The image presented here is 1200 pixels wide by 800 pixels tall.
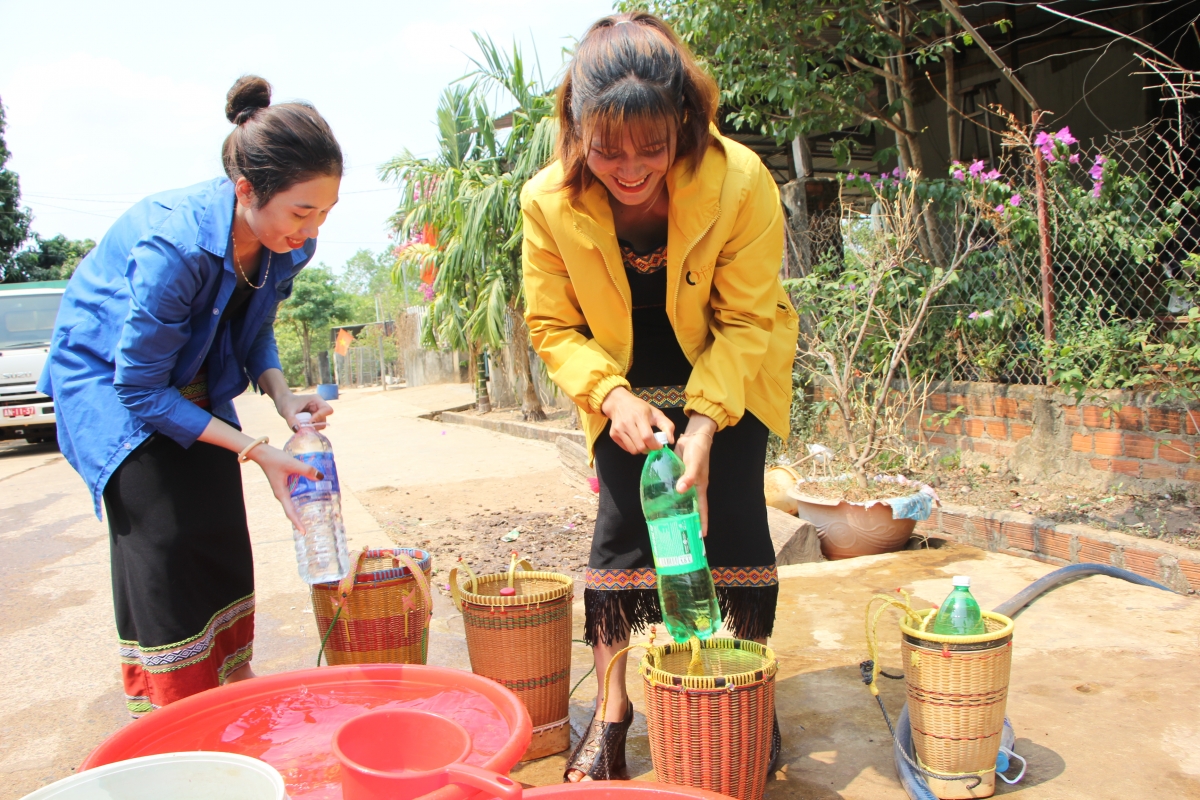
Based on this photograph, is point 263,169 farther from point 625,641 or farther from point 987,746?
point 987,746

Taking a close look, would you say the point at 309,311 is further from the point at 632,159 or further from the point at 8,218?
the point at 632,159

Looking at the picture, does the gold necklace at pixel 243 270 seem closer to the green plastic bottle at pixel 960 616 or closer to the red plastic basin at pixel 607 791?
the red plastic basin at pixel 607 791

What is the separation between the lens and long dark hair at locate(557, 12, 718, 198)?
2.01 m

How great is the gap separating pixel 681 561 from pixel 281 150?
1417mm

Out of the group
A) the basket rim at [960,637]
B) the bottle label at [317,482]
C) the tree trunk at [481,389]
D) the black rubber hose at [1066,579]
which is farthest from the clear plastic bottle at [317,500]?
the tree trunk at [481,389]

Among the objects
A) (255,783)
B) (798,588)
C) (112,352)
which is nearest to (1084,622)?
(798,588)

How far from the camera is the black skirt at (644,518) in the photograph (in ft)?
7.86

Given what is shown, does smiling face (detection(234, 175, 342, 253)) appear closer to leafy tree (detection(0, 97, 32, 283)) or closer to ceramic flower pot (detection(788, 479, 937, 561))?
ceramic flower pot (detection(788, 479, 937, 561))

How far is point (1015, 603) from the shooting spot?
3.51 m

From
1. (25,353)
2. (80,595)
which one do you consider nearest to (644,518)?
(80,595)

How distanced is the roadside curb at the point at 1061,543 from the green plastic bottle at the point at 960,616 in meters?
2.17

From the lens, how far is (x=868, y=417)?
5832mm

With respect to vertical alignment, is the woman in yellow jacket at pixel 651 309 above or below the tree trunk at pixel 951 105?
below

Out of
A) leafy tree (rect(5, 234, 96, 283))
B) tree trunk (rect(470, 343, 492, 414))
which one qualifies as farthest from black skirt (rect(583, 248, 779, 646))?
leafy tree (rect(5, 234, 96, 283))
